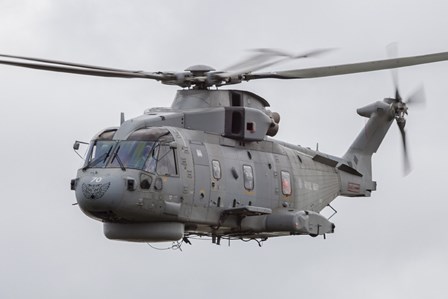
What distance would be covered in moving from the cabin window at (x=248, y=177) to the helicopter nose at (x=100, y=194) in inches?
169

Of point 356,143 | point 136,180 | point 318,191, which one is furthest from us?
point 356,143

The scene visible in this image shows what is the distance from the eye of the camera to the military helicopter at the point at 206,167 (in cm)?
3425

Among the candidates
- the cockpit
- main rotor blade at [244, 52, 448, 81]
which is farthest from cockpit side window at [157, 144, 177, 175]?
main rotor blade at [244, 52, 448, 81]

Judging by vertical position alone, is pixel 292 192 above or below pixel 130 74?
below

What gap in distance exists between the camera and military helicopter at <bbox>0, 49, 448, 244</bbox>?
112 feet

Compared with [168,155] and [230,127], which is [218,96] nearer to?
[230,127]

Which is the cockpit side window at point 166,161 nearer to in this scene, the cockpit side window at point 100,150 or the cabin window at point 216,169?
the cockpit side window at point 100,150

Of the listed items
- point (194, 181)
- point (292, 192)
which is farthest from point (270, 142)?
Result: point (194, 181)

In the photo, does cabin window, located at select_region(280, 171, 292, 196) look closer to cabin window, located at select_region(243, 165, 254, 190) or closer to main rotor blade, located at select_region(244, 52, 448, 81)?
cabin window, located at select_region(243, 165, 254, 190)

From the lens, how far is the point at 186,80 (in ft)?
123

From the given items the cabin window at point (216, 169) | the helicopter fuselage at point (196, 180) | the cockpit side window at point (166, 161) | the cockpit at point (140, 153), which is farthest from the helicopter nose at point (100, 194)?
the cabin window at point (216, 169)

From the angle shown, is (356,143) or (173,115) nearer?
(173,115)

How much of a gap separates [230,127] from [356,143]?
22.9ft

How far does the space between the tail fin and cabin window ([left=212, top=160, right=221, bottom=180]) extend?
7.21 m
